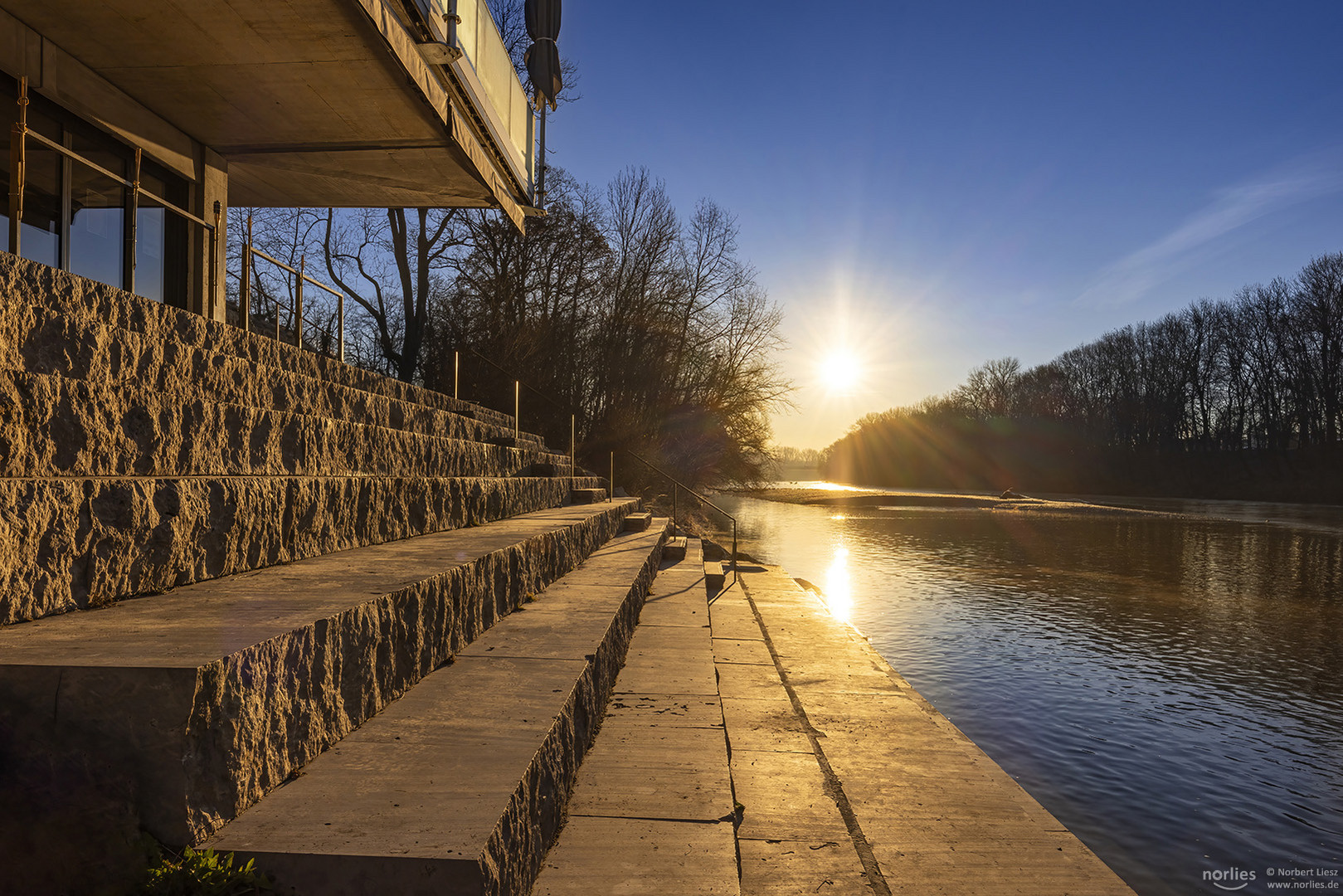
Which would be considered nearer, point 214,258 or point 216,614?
point 216,614

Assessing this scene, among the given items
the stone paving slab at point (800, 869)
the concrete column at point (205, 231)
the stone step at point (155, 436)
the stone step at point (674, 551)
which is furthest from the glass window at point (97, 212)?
the stone step at point (674, 551)

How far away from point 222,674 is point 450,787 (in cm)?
56

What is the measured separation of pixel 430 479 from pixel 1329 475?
5852 cm

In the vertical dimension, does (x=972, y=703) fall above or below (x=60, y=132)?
below

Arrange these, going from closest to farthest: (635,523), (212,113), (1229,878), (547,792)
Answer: (547,792)
(1229,878)
(212,113)
(635,523)

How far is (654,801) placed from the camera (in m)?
2.41

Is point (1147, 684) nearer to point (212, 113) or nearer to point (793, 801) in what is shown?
point (793, 801)

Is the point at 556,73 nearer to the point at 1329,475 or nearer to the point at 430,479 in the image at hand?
the point at 430,479

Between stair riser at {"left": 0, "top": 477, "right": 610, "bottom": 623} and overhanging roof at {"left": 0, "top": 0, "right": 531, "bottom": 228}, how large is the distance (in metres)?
3.70

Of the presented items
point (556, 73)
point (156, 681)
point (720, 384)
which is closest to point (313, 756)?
point (156, 681)

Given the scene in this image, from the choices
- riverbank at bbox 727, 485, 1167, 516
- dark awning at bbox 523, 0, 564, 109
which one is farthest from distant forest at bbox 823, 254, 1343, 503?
dark awning at bbox 523, 0, 564, 109

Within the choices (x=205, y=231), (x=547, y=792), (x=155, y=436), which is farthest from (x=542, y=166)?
(x=547, y=792)

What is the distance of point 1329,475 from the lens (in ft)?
145

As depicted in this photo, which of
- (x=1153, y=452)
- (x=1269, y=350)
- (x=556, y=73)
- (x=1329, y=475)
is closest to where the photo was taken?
(x=556, y=73)
